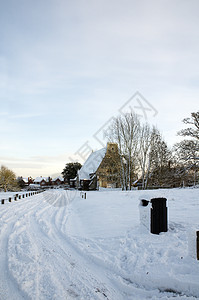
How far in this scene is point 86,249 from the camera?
5023 mm

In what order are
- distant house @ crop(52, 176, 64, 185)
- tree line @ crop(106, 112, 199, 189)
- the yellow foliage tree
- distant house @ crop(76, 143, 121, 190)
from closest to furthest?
tree line @ crop(106, 112, 199, 189) < distant house @ crop(76, 143, 121, 190) < the yellow foliage tree < distant house @ crop(52, 176, 64, 185)

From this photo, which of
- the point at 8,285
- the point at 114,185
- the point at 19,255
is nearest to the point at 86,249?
the point at 19,255

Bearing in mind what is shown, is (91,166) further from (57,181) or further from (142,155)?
(57,181)

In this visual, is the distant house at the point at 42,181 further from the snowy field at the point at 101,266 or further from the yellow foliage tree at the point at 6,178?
the snowy field at the point at 101,266

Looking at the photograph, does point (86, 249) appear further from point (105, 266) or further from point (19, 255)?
point (19, 255)

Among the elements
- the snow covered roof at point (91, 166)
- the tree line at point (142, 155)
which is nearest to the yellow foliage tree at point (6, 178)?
the snow covered roof at point (91, 166)

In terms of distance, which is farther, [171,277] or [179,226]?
[179,226]

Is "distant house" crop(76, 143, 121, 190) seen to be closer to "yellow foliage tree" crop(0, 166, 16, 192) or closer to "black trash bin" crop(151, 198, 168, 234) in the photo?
"yellow foliage tree" crop(0, 166, 16, 192)

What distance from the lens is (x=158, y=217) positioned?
5434 millimetres

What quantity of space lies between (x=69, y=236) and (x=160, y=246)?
2.92m

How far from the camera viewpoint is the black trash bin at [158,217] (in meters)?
5.41

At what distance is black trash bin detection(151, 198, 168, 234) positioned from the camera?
5.41 m

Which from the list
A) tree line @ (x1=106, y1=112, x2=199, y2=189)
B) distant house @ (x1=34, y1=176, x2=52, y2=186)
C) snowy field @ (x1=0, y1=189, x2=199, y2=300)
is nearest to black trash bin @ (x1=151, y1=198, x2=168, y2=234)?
snowy field @ (x1=0, y1=189, x2=199, y2=300)

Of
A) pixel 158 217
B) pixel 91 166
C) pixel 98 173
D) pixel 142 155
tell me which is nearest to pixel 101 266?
pixel 158 217
